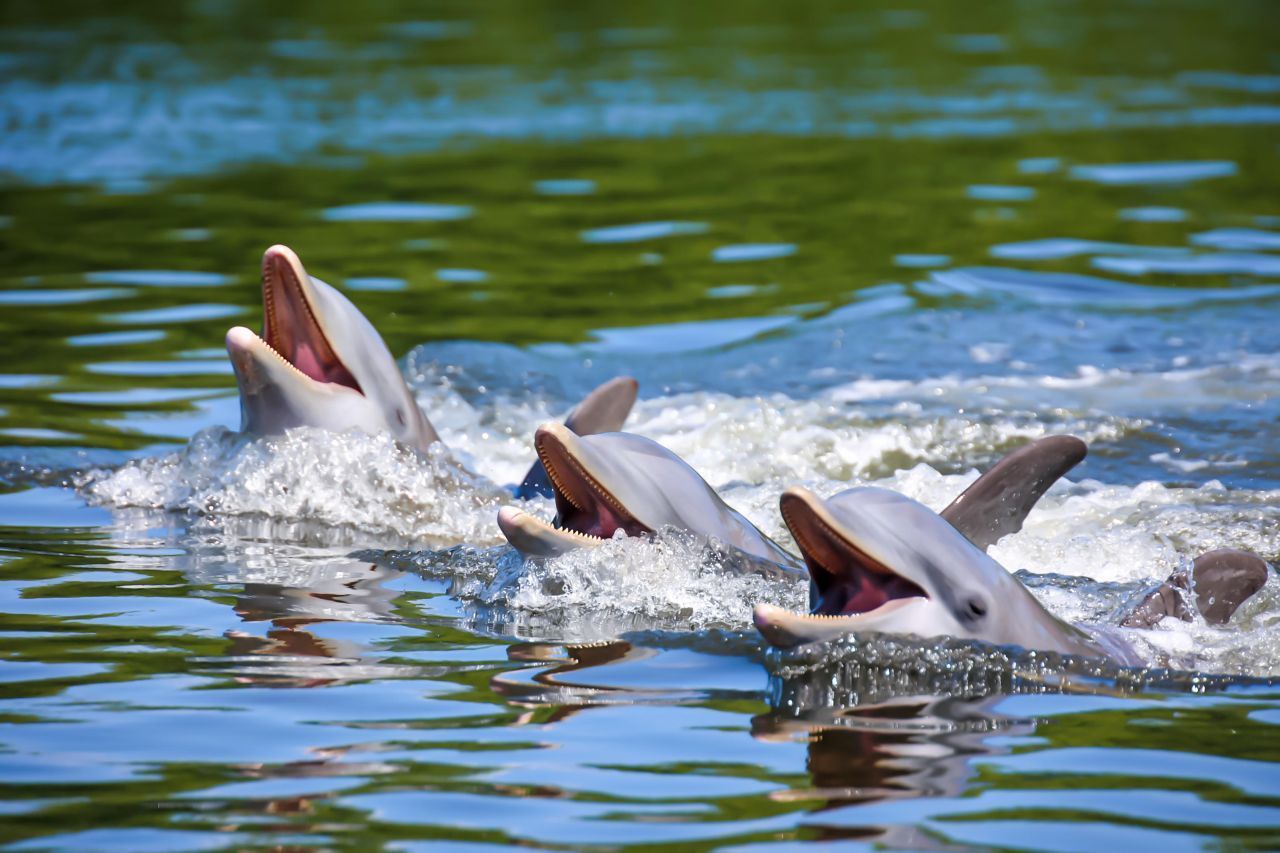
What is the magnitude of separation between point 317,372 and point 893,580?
377cm

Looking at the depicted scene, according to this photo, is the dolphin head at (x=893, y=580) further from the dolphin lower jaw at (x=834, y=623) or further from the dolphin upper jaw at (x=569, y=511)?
the dolphin upper jaw at (x=569, y=511)

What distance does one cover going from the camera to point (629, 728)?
5668 mm

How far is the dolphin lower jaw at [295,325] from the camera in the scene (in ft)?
27.7

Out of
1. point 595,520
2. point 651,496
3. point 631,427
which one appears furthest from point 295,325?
→ point 631,427

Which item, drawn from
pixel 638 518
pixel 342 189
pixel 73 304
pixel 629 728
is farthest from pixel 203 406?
pixel 342 189

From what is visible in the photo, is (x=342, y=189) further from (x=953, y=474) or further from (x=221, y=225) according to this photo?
(x=953, y=474)

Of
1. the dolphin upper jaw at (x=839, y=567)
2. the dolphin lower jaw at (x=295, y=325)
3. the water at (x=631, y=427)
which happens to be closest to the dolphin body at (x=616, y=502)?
the water at (x=631, y=427)

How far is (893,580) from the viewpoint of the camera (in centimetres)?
607

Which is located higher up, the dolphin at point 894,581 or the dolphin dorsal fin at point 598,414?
the dolphin dorsal fin at point 598,414

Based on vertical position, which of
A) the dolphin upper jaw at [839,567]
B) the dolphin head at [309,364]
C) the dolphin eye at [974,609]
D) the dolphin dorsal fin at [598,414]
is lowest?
the dolphin eye at [974,609]

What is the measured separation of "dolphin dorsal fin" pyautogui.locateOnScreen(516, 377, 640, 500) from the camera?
28.0ft

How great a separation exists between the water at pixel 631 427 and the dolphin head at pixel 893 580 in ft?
0.42

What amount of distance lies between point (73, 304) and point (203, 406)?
121 inches

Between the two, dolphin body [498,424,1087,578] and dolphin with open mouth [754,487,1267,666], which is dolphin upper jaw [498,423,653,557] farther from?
dolphin with open mouth [754,487,1267,666]
